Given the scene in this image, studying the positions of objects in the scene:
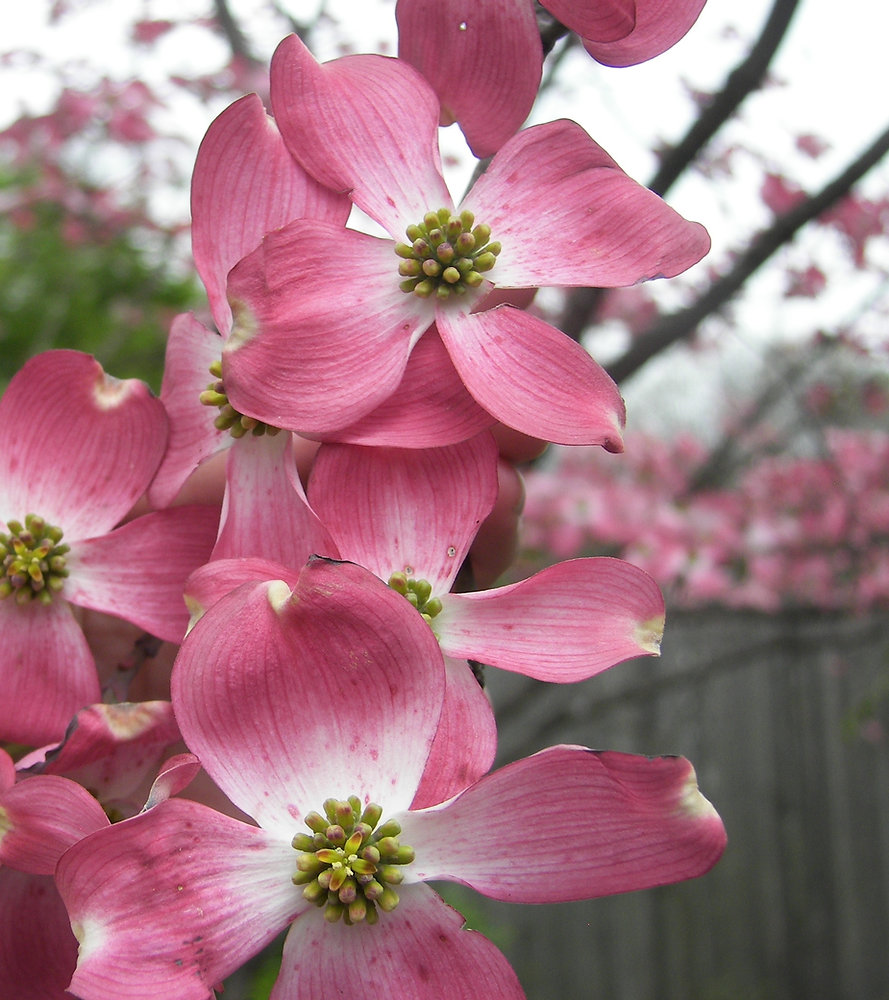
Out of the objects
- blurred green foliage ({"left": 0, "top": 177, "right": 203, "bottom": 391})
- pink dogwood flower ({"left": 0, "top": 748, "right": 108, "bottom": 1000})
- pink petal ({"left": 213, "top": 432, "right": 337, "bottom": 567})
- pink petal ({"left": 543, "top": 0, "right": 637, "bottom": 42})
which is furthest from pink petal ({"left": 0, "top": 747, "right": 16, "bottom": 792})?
blurred green foliage ({"left": 0, "top": 177, "right": 203, "bottom": 391})

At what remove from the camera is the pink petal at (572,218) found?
13.4 inches

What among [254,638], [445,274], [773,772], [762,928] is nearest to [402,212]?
[445,274]

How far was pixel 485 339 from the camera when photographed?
345mm

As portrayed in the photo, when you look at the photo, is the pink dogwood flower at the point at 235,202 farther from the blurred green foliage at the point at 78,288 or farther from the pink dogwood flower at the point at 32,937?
the blurred green foliage at the point at 78,288

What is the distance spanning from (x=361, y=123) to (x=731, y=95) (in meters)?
0.69

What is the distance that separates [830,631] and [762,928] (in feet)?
3.52

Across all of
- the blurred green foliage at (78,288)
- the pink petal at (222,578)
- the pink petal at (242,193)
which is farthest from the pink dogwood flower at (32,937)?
the blurred green foliage at (78,288)

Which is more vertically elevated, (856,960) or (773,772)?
(773,772)

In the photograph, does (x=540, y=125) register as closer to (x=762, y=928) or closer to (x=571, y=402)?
(x=571, y=402)

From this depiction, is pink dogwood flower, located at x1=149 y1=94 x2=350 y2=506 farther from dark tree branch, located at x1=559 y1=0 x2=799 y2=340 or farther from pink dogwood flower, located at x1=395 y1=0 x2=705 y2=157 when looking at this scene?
dark tree branch, located at x1=559 y1=0 x2=799 y2=340

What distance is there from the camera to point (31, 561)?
40cm

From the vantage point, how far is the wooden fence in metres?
2.81

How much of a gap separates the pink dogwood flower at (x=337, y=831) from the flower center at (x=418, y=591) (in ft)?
0.15

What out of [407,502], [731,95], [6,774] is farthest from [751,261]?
[6,774]
